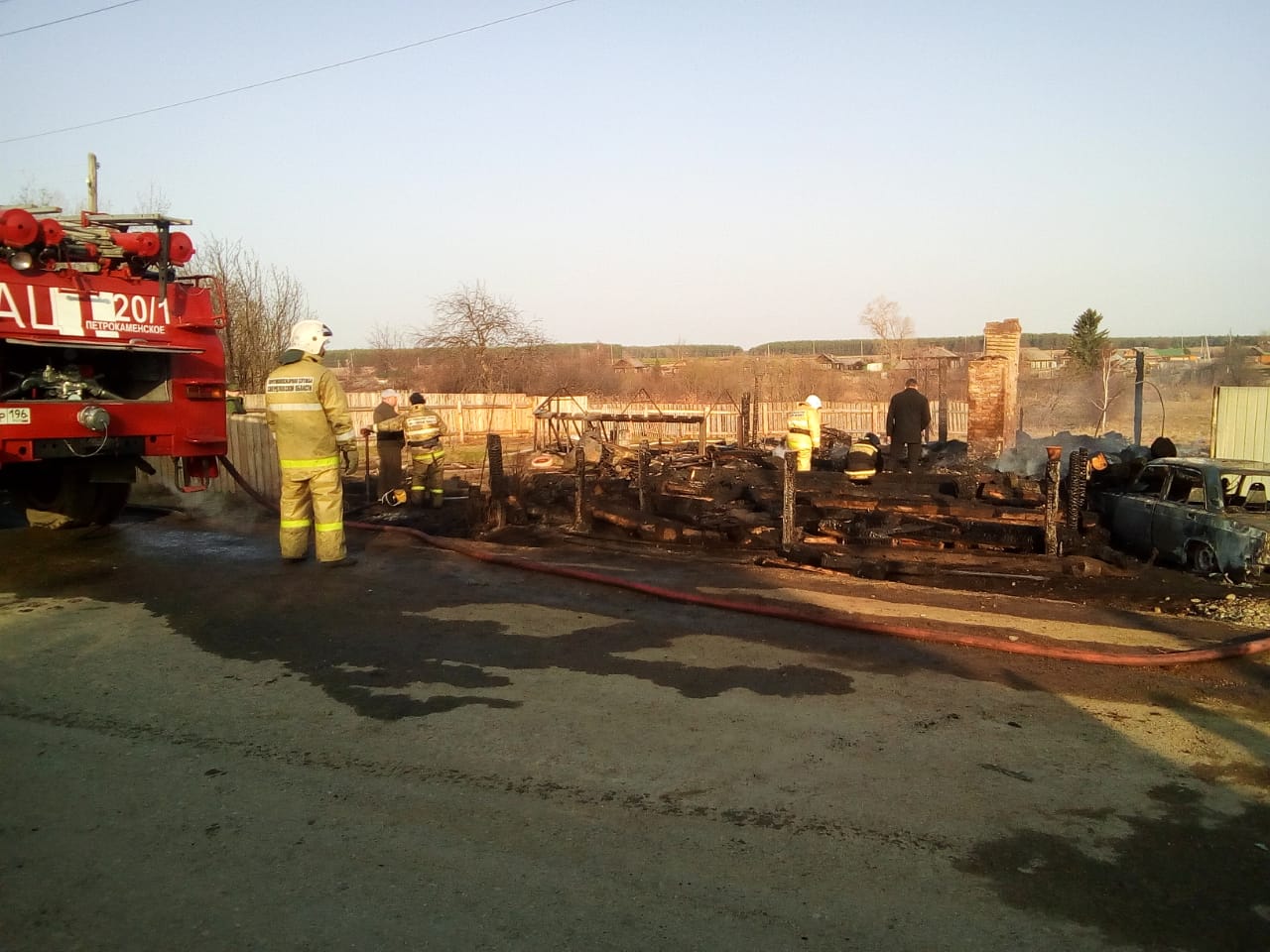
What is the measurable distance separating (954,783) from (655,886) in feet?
4.73

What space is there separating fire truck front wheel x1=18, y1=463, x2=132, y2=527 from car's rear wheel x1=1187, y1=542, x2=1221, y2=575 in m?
10.2

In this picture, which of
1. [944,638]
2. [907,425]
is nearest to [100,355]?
[944,638]

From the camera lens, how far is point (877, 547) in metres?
9.94

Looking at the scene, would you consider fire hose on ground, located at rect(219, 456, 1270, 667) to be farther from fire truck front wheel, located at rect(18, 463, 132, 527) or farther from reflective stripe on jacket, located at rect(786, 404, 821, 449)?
reflective stripe on jacket, located at rect(786, 404, 821, 449)

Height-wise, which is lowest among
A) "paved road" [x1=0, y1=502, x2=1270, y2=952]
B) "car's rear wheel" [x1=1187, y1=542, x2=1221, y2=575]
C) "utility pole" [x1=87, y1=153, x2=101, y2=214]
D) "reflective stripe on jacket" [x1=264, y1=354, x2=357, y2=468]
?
"car's rear wheel" [x1=1187, y1=542, x2=1221, y2=575]

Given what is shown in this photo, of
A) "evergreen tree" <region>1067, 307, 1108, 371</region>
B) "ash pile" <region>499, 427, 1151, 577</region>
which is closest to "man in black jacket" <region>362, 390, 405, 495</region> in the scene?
"ash pile" <region>499, 427, 1151, 577</region>

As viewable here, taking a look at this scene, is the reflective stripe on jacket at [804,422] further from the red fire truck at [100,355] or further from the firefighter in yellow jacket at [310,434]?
the red fire truck at [100,355]

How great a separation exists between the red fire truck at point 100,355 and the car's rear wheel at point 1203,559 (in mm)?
9292

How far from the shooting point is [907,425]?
49.0 feet

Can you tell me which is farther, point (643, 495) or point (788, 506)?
point (643, 495)

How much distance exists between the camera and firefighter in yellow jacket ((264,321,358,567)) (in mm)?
7258

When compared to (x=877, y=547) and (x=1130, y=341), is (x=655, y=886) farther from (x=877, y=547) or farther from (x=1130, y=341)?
(x=1130, y=341)

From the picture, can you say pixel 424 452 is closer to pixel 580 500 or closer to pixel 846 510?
pixel 580 500

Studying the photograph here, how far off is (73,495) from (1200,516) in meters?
10.9
